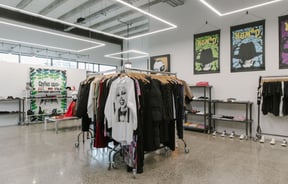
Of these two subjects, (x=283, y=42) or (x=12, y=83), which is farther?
(x=12, y=83)

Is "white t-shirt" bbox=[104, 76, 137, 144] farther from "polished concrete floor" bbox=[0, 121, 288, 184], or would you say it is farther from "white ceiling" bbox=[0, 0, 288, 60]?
"white ceiling" bbox=[0, 0, 288, 60]

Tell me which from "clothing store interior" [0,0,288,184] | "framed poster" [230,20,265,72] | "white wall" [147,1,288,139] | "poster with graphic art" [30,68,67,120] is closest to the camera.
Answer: "clothing store interior" [0,0,288,184]

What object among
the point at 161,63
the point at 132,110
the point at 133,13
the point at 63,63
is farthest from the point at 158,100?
the point at 63,63

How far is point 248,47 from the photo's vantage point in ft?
18.9

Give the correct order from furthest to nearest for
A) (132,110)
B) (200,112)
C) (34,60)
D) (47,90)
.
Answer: (34,60), (47,90), (200,112), (132,110)

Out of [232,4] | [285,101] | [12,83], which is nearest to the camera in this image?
[285,101]

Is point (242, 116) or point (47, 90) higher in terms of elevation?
point (47, 90)

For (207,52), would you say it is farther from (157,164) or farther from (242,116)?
(157,164)

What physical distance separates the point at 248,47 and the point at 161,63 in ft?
10.2

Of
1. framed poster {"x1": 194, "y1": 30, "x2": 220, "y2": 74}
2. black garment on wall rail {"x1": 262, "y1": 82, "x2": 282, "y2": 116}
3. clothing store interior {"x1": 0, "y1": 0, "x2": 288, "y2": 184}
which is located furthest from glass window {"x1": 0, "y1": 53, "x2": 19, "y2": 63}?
black garment on wall rail {"x1": 262, "y1": 82, "x2": 282, "y2": 116}

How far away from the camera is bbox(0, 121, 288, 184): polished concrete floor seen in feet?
9.87

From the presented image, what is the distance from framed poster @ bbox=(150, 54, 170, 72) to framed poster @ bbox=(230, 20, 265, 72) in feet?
7.74

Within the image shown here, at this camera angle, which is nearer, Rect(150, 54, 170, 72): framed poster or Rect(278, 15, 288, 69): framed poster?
Rect(278, 15, 288, 69): framed poster

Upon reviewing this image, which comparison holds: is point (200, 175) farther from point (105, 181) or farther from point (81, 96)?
point (81, 96)
